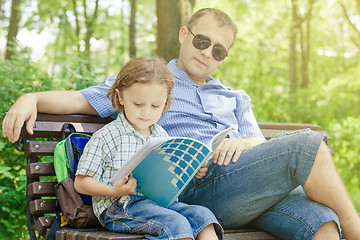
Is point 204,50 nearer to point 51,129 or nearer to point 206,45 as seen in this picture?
point 206,45

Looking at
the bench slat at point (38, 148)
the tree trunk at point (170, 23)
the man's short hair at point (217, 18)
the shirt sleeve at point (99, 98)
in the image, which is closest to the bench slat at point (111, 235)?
the bench slat at point (38, 148)

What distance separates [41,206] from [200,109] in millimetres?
1195

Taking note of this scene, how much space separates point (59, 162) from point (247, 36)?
634 inches

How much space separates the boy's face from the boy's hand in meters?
0.34

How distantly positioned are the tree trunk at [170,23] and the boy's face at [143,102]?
3215 millimetres

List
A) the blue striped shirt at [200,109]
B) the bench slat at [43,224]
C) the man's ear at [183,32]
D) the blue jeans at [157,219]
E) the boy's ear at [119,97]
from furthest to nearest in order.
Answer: the man's ear at [183,32], the blue striped shirt at [200,109], the bench slat at [43,224], the boy's ear at [119,97], the blue jeans at [157,219]

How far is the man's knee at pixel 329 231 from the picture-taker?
2.33 meters

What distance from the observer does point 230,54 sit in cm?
1508

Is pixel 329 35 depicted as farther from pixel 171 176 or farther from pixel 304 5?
pixel 171 176

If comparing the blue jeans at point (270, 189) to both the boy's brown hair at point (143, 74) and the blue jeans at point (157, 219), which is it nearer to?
the blue jeans at point (157, 219)

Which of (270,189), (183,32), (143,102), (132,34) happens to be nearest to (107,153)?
(143,102)

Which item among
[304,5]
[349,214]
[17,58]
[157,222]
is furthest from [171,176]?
[304,5]

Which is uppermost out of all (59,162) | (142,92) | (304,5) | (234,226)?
(304,5)

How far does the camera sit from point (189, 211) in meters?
2.30
